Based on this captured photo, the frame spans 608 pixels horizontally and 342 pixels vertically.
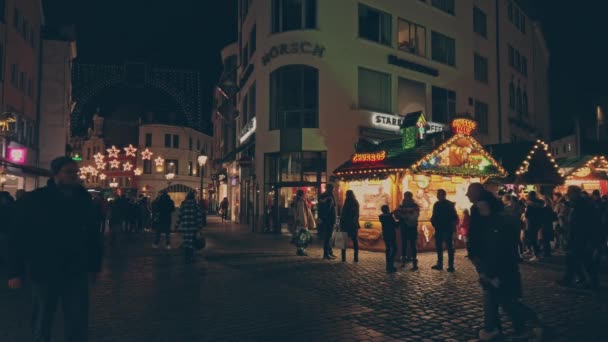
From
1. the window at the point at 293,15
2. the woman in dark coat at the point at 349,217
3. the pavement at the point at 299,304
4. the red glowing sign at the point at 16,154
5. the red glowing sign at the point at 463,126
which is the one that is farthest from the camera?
the red glowing sign at the point at 16,154

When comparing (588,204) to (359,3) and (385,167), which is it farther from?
(359,3)

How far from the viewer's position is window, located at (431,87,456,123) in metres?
28.4

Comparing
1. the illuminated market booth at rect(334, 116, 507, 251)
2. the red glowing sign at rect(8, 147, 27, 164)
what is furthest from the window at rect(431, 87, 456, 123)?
the red glowing sign at rect(8, 147, 27, 164)

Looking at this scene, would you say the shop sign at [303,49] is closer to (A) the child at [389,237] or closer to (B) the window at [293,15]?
(B) the window at [293,15]

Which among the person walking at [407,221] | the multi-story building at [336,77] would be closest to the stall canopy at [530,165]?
the multi-story building at [336,77]

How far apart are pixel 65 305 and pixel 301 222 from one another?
11.1m

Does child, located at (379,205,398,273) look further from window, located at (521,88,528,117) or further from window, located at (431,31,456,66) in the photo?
window, located at (521,88,528,117)

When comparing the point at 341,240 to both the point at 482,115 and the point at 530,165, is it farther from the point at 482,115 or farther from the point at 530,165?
the point at 482,115

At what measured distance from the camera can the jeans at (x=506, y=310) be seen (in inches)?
220

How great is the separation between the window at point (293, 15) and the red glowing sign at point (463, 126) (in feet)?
33.9

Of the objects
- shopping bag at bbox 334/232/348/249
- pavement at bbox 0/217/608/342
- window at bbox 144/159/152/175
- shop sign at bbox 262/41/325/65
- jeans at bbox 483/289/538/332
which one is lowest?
pavement at bbox 0/217/608/342

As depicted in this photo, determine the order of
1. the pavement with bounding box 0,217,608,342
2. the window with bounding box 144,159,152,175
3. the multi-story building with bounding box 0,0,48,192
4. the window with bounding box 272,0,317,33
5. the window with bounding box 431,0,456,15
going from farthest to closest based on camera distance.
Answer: the window with bounding box 144,159,152,175 < the window with bounding box 431,0,456,15 < the multi-story building with bounding box 0,0,48,192 < the window with bounding box 272,0,317,33 < the pavement with bounding box 0,217,608,342

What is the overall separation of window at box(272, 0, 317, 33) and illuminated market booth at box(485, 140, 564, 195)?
1076cm

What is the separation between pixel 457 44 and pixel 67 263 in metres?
29.1
